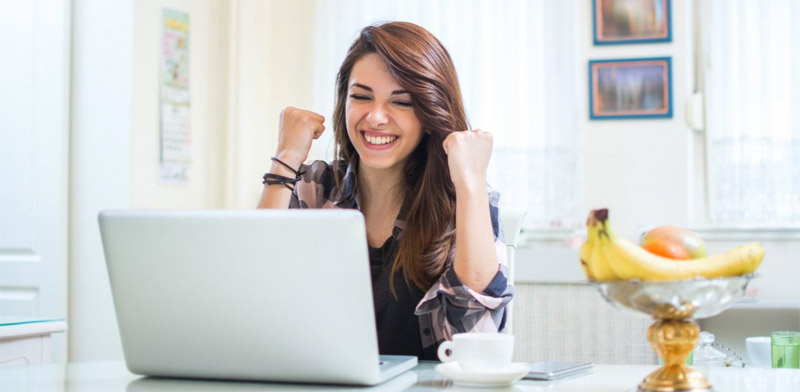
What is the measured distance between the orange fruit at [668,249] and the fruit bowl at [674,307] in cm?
5

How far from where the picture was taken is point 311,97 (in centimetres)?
382

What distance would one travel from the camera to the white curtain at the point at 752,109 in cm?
335

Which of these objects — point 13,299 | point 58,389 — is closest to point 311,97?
point 13,299

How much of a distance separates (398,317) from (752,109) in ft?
7.67

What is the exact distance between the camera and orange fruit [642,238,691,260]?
35.9 inches

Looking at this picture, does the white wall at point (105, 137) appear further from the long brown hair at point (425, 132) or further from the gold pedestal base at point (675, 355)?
the gold pedestal base at point (675, 355)

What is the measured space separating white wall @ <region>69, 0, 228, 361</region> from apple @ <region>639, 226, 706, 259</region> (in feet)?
7.68

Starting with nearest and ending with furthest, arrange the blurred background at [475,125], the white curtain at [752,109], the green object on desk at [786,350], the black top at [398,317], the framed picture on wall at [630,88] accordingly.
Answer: the green object on desk at [786,350] < the black top at [398,317] < the blurred background at [475,125] < the white curtain at [752,109] < the framed picture on wall at [630,88]

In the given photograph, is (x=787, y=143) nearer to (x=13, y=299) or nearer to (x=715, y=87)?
(x=715, y=87)

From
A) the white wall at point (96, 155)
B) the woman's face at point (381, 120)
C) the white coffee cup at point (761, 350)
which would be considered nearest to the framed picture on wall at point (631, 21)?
the white wall at point (96, 155)

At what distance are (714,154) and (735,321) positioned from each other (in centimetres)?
66

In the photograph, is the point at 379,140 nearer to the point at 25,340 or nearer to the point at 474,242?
the point at 474,242

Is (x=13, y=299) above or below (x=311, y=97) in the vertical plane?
below

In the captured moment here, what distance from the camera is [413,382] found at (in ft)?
3.45
